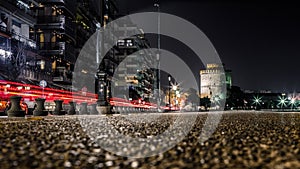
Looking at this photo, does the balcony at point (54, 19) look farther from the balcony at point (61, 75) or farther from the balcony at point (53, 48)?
the balcony at point (61, 75)

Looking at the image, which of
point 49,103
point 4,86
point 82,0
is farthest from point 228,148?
point 82,0

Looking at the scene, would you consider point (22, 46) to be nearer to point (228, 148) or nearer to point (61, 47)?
point (61, 47)

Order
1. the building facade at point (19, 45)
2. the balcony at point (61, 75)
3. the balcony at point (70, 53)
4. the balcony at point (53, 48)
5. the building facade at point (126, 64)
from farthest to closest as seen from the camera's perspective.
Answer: the building facade at point (126, 64)
the balcony at point (70, 53)
the balcony at point (53, 48)
the balcony at point (61, 75)
the building facade at point (19, 45)

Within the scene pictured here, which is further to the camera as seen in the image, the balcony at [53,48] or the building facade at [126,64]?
the building facade at [126,64]

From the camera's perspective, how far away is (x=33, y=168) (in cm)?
385

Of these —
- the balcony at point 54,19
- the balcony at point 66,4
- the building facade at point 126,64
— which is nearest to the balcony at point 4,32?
the balcony at point 54,19

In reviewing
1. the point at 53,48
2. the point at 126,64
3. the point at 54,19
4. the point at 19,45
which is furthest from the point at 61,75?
the point at 126,64

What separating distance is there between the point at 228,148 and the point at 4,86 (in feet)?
89.0

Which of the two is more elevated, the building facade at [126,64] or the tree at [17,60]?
the building facade at [126,64]

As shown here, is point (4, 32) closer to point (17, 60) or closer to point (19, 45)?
point (17, 60)

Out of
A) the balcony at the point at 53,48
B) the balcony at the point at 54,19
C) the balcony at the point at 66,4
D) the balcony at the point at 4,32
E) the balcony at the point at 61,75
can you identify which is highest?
the balcony at the point at 66,4

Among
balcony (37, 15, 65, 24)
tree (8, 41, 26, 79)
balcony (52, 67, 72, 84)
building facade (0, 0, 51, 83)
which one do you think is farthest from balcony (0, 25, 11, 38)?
balcony (37, 15, 65, 24)

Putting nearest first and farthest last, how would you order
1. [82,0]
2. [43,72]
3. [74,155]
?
[74,155] < [43,72] < [82,0]

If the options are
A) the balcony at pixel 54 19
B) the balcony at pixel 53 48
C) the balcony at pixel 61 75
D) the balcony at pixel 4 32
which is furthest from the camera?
the balcony at pixel 54 19
